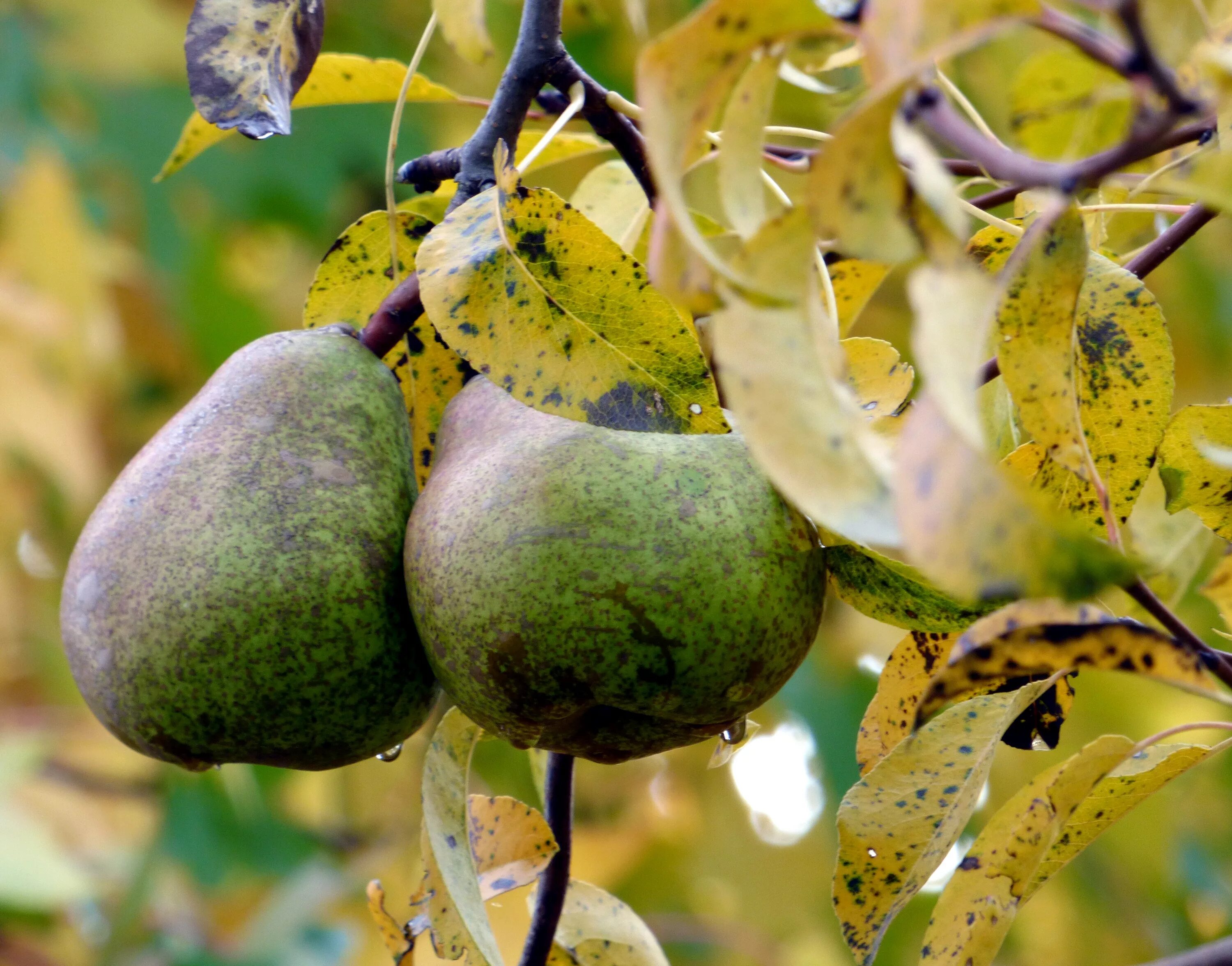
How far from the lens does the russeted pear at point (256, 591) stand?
774mm

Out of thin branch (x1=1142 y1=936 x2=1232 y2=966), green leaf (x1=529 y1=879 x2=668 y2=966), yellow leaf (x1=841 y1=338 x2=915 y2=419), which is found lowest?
green leaf (x1=529 y1=879 x2=668 y2=966)

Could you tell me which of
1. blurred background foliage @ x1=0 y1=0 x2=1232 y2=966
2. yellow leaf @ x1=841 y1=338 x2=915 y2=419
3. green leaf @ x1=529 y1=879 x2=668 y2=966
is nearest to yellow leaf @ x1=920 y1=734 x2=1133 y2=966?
yellow leaf @ x1=841 y1=338 x2=915 y2=419

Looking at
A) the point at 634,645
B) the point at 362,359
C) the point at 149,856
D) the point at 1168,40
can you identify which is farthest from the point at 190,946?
the point at 1168,40

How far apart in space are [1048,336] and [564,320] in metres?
0.26

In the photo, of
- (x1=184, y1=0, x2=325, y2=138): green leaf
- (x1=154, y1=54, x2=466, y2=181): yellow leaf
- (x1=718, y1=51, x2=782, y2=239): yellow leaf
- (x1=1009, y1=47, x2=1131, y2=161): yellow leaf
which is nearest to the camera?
(x1=718, y1=51, x2=782, y2=239): yellow leaf

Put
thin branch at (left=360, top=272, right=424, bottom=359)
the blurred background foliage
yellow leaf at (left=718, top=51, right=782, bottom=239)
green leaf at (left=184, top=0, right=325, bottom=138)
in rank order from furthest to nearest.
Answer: the blurred background foliage → thin branch at (left=360, top=272, right=424, bottom=359) → green leaf at (left=184, top=0, right=325, bottom=138) → yellow leaf at (left=718, top=51, right=782, bottom=239)

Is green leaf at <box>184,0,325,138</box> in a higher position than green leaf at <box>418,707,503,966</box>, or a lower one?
higher

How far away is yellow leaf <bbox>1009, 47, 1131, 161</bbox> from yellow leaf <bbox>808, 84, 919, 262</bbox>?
9 cm

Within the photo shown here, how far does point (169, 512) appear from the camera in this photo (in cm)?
80

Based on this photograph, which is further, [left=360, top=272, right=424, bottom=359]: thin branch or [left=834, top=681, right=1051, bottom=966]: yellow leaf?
[left=360, top=272, right=424, bottom=359]: thin branch

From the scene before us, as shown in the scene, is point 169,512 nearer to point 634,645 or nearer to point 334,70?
point 634,645

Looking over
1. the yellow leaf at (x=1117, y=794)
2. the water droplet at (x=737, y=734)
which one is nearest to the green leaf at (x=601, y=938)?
the water droplet at (x=737, y=734)

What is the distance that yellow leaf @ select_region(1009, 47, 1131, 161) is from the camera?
703 millimetres

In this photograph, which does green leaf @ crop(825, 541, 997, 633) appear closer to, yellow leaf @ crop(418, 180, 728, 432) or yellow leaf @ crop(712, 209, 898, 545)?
yellow leaf @ crop(418, 180, 728, 432)
